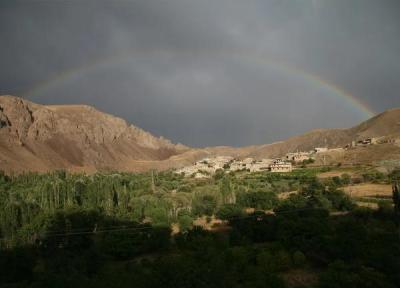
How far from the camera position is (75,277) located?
18375 mm

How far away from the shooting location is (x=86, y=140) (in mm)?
147250

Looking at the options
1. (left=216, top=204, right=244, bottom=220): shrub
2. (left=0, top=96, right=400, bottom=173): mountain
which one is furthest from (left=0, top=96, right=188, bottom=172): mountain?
(left=216, top=204, right=244, bottom=220): shrub

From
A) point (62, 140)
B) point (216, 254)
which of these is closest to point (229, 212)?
point (216, 254)

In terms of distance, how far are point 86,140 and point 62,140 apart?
1087cm

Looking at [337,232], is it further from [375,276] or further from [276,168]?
[276,168]

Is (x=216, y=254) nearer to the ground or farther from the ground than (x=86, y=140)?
nearer to the ground

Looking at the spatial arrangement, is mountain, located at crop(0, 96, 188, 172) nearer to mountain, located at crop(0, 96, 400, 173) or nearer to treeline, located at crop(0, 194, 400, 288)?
mountain, located at crop(0, 96, 400, 173)

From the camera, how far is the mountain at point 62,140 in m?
115

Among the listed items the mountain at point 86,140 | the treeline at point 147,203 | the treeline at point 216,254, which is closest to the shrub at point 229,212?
the treeline at point 147,203

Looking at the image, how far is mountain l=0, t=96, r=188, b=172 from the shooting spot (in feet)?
378

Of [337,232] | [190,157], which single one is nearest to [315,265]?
[337,232]

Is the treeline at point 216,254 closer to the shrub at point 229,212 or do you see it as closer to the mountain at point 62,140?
the shrub at point 229,212

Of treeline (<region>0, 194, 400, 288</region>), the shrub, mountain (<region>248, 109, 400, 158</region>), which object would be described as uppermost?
mountain (<region>248, 109, 400, 158</region>)

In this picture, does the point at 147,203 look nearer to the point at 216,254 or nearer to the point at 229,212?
the point at 229,212
